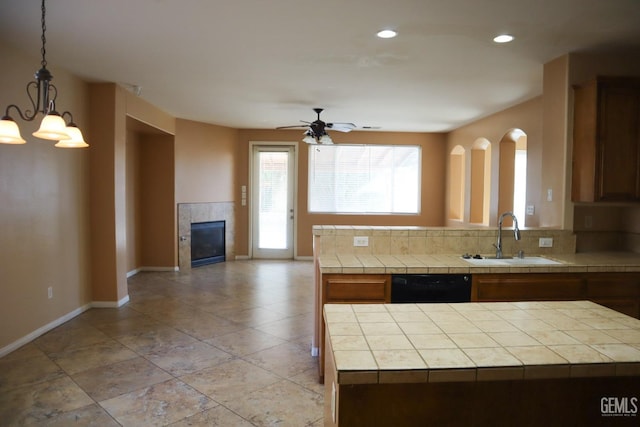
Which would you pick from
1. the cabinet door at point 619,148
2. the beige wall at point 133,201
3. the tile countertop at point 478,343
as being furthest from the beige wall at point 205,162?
the cabinet door at point 619,148

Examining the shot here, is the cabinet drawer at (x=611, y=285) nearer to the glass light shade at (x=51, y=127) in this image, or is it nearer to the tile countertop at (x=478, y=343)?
the tile countertop at (x=478, y=343)

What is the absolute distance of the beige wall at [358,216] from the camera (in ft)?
25.8

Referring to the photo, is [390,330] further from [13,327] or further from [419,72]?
[13,327]

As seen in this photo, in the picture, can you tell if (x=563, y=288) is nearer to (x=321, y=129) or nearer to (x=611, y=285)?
(x=611, y=285)

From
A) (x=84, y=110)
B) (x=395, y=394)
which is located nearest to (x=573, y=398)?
(x=395, y=394)

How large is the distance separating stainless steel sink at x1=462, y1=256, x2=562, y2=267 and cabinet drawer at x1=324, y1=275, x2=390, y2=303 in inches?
30.8

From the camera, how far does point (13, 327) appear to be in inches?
134

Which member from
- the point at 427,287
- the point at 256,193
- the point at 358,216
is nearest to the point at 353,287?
the point at 427,287

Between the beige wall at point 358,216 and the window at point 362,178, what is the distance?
0.41 feet

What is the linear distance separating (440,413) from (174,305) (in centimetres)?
424

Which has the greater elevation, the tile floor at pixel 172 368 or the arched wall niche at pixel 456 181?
the arched wall niche at pixel 456 181

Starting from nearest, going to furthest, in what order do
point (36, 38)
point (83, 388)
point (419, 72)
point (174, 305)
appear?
point (83, 388) → point (36, 38) → point (419, 72) → point (174, 305)

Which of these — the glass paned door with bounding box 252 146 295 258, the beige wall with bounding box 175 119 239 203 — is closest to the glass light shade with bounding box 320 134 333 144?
the glass paned door with bounding box 252 146 295 258

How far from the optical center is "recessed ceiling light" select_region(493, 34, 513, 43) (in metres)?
3.06
